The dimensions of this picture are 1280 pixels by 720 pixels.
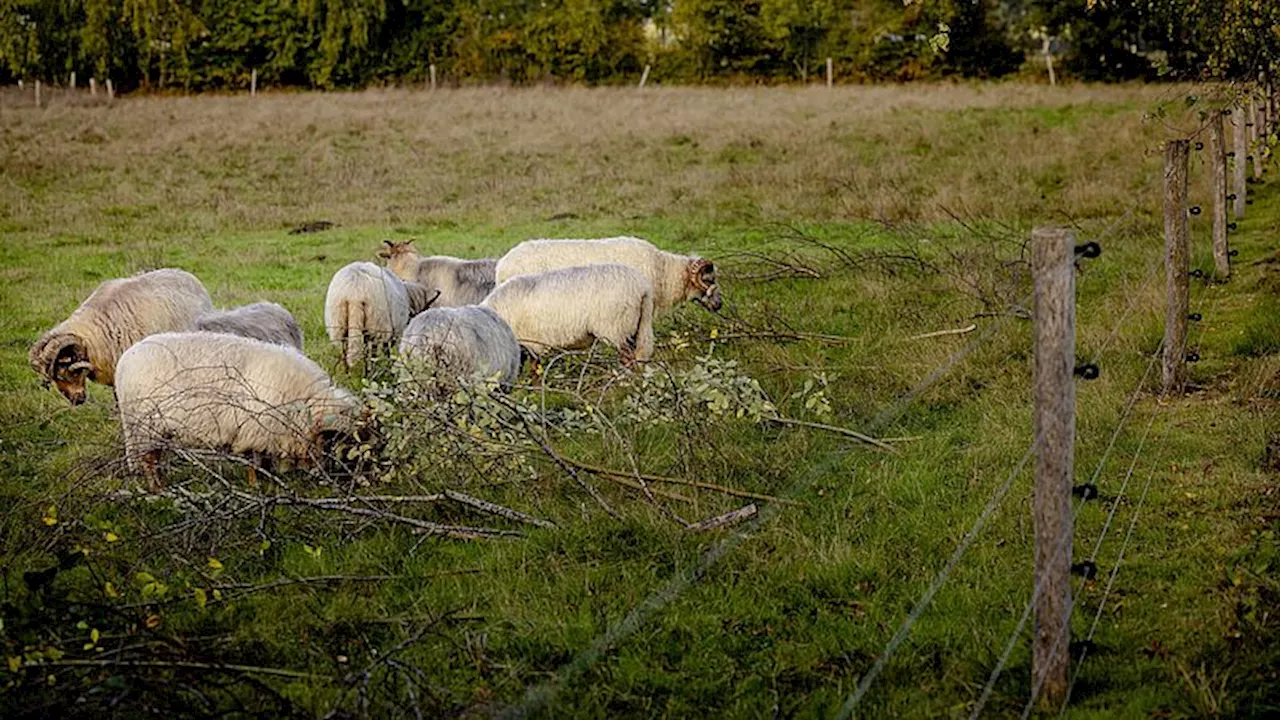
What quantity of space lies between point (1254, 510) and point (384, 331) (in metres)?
7.13

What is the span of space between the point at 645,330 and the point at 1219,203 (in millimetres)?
5884

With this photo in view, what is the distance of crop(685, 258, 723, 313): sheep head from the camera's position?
481 inches

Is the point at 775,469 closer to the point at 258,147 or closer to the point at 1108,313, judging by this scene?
the point at 1108,313

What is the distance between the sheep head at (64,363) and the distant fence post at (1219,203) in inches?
388

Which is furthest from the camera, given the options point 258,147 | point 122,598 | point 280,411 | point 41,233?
point 258,147

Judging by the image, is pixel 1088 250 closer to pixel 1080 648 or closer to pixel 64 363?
pixel 1080 648

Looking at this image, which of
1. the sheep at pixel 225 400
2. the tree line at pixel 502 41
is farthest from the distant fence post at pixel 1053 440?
the tree line at pixel 502 41

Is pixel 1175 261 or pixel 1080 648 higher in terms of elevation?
pixel 1175 261

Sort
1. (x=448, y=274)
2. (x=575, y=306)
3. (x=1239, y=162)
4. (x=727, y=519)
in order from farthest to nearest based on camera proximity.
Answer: (x=1239, y=162) → (x=448, y=274) → (x=575, y=306) → (x=727, y=519)

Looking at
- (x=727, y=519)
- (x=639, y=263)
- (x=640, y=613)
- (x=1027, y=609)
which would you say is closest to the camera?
(x=1027, y=609)

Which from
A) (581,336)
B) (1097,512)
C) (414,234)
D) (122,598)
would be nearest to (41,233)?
(414,234)

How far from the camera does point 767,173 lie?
889 inches

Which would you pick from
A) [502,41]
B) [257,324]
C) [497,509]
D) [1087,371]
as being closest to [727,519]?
[497,509]

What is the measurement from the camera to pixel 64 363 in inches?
397
